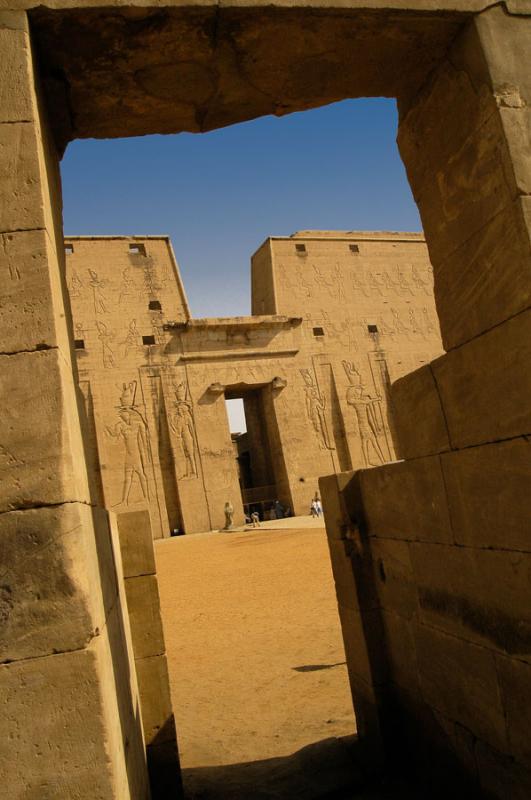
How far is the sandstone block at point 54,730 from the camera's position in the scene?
1826 millimetres

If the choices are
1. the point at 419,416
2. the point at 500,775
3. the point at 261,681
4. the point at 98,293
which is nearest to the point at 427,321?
the point at 98,293

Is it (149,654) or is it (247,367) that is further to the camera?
(247,367)

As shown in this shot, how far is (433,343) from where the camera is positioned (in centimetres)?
2314

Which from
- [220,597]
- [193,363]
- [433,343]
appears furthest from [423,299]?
[220,597]

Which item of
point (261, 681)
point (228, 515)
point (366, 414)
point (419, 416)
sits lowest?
point (261, 681)

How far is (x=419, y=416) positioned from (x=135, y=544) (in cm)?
196

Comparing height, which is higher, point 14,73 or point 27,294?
point 14,73

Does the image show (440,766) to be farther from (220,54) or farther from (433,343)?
(433,343)

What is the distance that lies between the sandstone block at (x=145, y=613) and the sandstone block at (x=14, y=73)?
2722mm

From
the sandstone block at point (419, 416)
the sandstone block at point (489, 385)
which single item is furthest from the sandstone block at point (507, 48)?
the sandstone block at point (419, 416)

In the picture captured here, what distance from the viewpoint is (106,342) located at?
19453 millimetres

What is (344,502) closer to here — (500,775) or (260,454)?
(500,775)

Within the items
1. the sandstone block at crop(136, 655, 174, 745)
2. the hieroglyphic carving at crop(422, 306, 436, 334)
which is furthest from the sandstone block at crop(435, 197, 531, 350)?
the hieroglyphic carving at crop(422, 306, 436, 334)

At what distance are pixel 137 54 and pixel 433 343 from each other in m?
21.6
